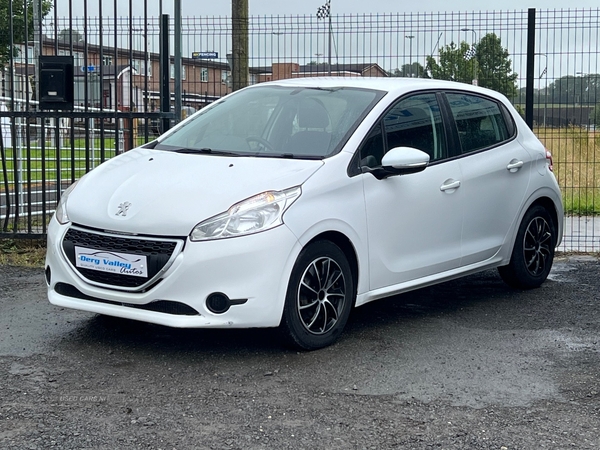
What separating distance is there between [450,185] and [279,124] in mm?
1271

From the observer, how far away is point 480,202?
6797 mm

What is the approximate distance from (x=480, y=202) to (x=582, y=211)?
6195 millimetres

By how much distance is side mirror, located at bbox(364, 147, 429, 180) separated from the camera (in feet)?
19.3

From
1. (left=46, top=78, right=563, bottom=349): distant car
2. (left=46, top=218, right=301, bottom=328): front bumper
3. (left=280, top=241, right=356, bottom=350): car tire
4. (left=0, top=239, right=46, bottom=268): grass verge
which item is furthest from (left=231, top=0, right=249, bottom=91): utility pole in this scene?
(left=46, top=218, right=301, bottom=328): front bumper

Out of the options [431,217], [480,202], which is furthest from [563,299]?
[431,217]

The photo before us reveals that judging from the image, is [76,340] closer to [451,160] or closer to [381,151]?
[381,151]

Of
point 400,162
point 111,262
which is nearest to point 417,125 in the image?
point 400,162

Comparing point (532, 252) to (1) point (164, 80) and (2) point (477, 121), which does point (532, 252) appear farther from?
(1) point (164, 80)

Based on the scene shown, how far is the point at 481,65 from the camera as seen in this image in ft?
32.9

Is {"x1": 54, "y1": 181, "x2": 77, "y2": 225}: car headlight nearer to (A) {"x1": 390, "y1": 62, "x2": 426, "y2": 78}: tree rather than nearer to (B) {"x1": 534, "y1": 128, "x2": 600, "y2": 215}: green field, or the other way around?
(A) {"x1": 390, "y1": 62, "x2": 426, "y2": 78}: tree

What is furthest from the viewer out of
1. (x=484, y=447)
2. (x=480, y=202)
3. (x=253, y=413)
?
(x=480, y=202)

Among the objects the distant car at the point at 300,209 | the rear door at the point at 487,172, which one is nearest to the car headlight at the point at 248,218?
the distant car at the point at 300,209

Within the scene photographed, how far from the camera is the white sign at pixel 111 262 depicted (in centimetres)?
521

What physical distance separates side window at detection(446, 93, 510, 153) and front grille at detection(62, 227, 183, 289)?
2643mm
